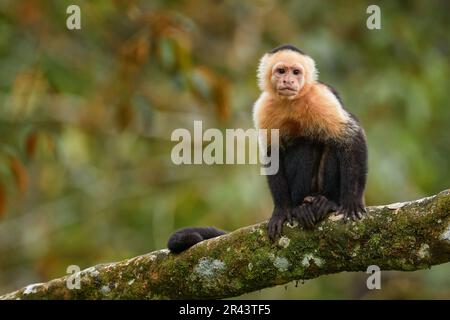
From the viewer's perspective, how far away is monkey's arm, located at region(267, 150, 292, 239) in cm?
474

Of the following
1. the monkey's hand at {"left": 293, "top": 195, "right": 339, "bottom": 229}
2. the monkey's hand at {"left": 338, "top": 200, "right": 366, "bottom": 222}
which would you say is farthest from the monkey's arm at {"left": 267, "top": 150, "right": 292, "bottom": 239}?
the monkey's hand at {"left": 338, "top": 200, "right": 366, "bottom": 222}

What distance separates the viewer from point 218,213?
9.95 metres

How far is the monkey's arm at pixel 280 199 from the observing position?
15.6 ft

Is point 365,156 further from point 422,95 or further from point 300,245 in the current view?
point 422,95

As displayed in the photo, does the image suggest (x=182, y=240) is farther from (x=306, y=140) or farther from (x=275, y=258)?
(x=306, y=140)

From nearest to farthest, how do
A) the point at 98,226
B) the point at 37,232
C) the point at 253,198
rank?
the point at 253,198 < the point at 37,232 < the point at 98,226

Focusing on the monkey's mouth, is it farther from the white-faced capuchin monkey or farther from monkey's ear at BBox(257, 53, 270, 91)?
monkey's ear at BBox(257, 53, 270, 91)

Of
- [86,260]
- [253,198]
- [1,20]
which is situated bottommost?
[86,260]

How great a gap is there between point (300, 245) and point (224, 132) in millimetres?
5835

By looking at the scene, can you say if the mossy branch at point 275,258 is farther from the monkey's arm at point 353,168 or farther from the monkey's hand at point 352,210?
the monkey's arm at point 353,168

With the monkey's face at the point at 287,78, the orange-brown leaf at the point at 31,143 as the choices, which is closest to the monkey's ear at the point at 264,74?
the monkey's face at the point at 287,78

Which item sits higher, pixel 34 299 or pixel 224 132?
pixel 224 132

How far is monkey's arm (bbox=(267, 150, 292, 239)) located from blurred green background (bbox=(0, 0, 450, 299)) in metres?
4.05

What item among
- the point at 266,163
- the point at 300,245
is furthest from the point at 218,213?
the point at 300,245
